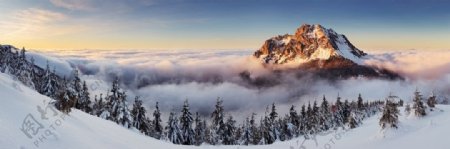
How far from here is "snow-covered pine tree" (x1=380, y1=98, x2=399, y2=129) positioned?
4112 centimetres

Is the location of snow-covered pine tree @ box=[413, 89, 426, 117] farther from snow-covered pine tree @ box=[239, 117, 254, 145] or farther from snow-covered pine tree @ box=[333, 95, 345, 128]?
snow-covered pine tree @ box=[333, 95, 345, 128]

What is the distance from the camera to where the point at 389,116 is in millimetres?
41938

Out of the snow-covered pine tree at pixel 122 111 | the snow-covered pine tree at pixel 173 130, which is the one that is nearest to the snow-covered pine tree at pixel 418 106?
the snow-covered pine tree at pixel 173 130

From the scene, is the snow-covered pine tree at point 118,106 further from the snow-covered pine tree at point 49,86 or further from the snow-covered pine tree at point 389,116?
the snow-covered pine tree at point 389,116

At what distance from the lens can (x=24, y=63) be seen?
105 m

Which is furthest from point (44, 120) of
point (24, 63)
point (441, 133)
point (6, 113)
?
point (24, 63)

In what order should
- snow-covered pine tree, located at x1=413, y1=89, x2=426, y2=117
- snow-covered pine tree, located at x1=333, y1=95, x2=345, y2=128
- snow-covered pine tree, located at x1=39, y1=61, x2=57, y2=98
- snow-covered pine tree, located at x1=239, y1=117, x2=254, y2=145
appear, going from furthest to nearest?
snow-covered pine tree, located at x1=333, y1=95, x2=345, y2=128 → snow-covered pine tree, located at x1=239, y1=117, x2=254, y2=145 → snow-covered pine tree, located at x1=39, y1=61, x2=57, y2=98 → snow-covered pine tree, located at x1=413, y1=89, x2=426, y2=117

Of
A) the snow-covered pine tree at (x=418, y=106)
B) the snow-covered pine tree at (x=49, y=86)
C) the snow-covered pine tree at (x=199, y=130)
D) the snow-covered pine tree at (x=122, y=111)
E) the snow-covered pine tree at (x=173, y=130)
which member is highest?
the snow-covered pine tree at (x=418, y=106)

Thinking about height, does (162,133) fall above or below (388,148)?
below

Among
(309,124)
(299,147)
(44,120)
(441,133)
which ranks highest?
(44,120)

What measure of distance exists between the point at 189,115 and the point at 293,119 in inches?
1372

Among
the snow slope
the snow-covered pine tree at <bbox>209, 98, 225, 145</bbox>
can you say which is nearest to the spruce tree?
the snow slope

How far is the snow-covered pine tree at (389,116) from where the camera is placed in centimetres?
4112

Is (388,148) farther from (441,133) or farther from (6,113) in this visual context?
(6,113)
